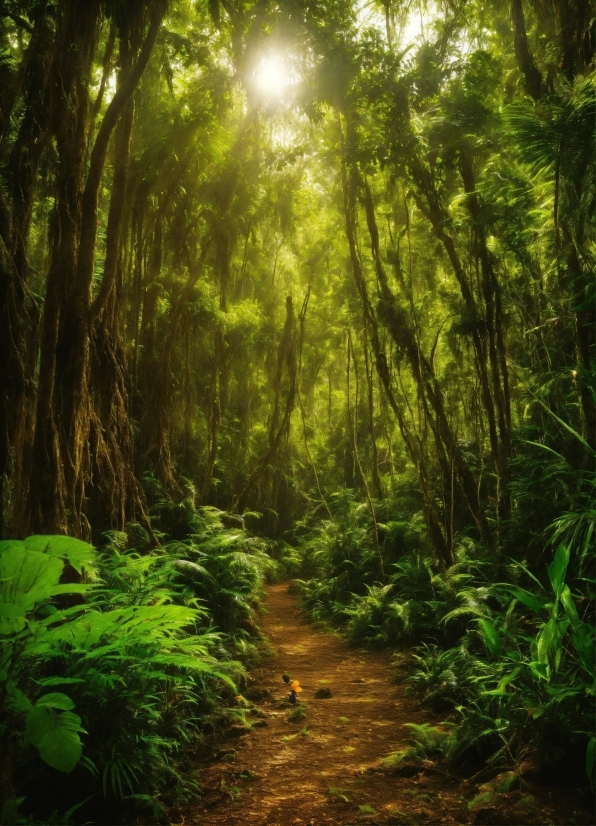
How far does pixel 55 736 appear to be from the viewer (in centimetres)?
240

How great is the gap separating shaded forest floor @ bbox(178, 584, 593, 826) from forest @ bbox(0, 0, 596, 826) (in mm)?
41

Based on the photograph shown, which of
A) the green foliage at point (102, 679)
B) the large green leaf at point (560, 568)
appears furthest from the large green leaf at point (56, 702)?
the large green leaf at point (560, 568)

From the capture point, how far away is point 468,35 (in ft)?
28.1

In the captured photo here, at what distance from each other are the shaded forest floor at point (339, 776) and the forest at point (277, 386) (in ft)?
0.14

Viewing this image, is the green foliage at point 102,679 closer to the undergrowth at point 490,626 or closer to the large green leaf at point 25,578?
the large green leaf at point 25,578

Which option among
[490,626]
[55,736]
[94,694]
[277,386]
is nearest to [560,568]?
[490,626]

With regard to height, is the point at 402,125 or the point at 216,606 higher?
the point at 402,125

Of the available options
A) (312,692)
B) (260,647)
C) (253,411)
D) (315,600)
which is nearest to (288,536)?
(253,411)

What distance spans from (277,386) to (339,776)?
31.7 ft

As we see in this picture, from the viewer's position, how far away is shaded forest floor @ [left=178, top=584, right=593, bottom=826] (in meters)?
2.93

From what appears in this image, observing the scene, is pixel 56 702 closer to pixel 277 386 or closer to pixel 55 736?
pixel 55 736

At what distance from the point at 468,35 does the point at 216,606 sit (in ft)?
30.6

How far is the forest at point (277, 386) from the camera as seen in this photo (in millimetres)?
3164

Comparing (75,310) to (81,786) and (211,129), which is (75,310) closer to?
(81,786)
